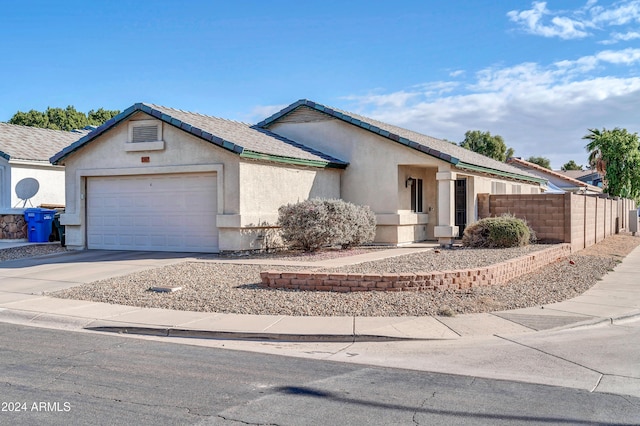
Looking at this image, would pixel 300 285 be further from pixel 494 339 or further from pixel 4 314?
pixel 4 314

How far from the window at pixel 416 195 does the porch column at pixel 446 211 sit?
1869mm

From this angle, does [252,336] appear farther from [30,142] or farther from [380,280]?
[30,142]

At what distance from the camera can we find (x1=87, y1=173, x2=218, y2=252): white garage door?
18672 millimetres

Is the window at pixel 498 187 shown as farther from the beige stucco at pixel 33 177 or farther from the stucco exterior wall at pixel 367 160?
the beige stucco at pixel 33 177

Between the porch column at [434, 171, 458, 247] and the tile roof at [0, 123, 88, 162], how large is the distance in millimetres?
15946

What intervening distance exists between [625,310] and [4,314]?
34.5 feet

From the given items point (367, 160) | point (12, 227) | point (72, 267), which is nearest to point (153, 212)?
point (72, 267)

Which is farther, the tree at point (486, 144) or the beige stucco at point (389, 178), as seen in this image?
the tree at point (486, 144)

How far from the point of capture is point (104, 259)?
17.6 m

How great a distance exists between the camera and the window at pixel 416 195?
2292 centimetres

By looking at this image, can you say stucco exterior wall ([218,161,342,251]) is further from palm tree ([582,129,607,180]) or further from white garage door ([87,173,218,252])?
palm tree ([582,129,607,180])

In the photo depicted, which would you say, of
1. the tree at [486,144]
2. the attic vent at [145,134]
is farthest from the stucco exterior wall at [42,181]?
the tree at [486,144]

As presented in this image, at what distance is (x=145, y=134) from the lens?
63.5 ft

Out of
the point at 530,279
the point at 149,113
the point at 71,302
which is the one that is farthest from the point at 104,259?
the point at 530,279
